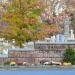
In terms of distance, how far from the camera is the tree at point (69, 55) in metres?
16.9

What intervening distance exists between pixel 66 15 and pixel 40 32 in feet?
53.3

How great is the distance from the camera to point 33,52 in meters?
17.1

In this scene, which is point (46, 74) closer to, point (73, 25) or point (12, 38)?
point (12, 38)

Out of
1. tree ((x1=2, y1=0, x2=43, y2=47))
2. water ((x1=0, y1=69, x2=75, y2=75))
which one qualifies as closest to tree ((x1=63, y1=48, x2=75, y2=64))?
tree ((x1=2, y1=0, x2=43, y2=47))

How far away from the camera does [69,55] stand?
673 inches

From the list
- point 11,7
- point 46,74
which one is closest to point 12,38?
point 11,7

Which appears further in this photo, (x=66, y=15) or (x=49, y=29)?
(x=66, y=15)

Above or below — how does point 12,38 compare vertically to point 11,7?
below

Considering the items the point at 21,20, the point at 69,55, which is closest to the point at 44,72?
the point at 69,55

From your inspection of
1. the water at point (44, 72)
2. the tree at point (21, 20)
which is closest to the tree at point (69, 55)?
the tree at point (21, 20)

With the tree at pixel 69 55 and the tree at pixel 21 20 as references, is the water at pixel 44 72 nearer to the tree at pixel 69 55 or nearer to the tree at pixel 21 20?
the tree at pixel 69 55

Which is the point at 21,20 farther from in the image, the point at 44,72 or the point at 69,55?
the point at 44,72

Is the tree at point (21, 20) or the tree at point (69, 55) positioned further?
the tree at point (21, 20)

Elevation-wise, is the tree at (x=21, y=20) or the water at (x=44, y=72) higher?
the tree at (x=21, y=20)
